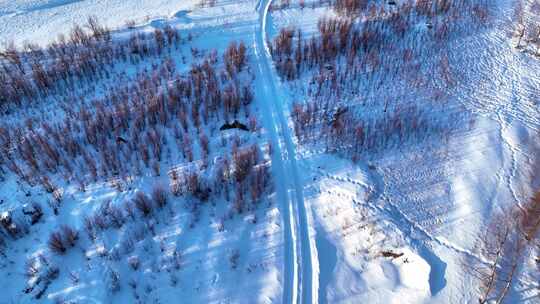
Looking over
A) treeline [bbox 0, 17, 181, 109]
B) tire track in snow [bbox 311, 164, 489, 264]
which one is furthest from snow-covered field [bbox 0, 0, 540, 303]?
treeline [bbox 0, 17, 181, 109]

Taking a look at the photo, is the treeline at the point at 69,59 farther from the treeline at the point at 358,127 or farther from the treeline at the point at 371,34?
the treeline at the point at 358,127

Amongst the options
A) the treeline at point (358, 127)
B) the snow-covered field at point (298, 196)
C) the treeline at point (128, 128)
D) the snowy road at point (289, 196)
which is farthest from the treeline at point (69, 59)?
the treeline at point (358, 127)

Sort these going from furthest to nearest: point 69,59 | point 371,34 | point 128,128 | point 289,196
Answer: point 371,34 < point 69,59 < point 128,128 < point 289,196

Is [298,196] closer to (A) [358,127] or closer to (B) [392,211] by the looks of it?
(B) [392,211]

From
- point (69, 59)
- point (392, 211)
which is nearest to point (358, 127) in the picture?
point (392, 211)

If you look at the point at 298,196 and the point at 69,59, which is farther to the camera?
the point at 69,59

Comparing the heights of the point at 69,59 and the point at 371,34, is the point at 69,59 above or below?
below

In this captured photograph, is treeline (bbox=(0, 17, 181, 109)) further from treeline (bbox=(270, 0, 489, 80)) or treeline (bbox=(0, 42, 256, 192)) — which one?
treeline (bbox=(270, 0, 489, 80))
